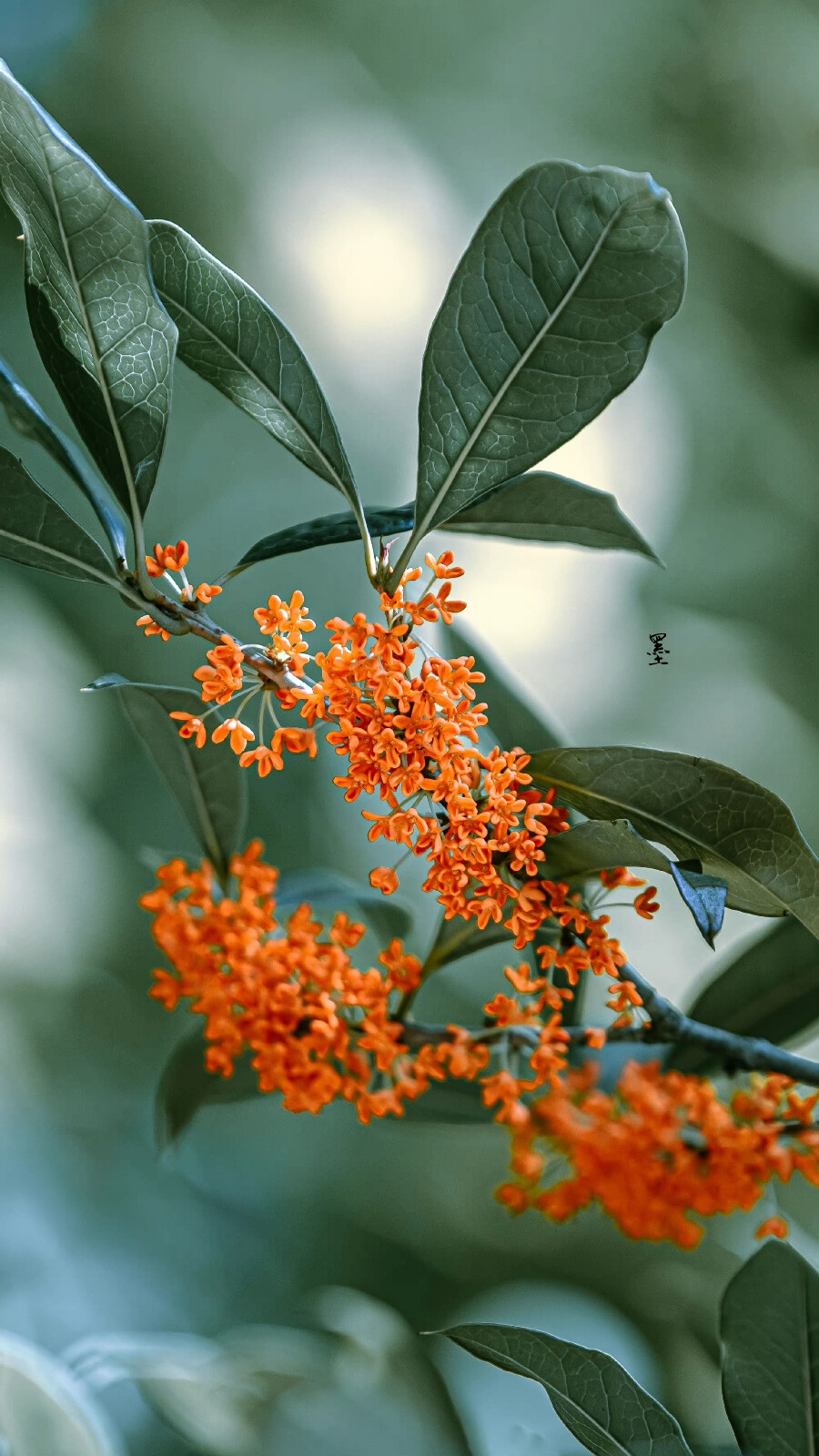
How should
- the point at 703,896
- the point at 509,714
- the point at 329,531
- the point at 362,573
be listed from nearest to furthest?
the point at 703,896, the point at 329,531, the point at 509,714, the point at 362,573

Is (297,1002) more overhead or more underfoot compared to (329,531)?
more underfoot

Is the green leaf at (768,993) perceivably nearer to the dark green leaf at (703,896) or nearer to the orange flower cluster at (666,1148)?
the orange flower cluster at (666,1148)

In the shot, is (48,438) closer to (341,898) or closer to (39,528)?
(39,528)

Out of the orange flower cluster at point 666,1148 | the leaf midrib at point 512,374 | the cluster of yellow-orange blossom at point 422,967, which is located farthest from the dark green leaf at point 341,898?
the leaf midrib at point 512,374

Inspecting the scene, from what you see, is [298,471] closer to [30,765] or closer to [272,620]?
[30,765]

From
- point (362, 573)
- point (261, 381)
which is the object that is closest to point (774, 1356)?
point (261, 381)

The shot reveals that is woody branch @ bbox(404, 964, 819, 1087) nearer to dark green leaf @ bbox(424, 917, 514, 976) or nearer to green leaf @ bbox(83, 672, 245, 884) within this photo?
dark green leaf @ bbox(424, 917, 514, 976)

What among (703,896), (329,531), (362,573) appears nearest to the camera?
(703,896)
